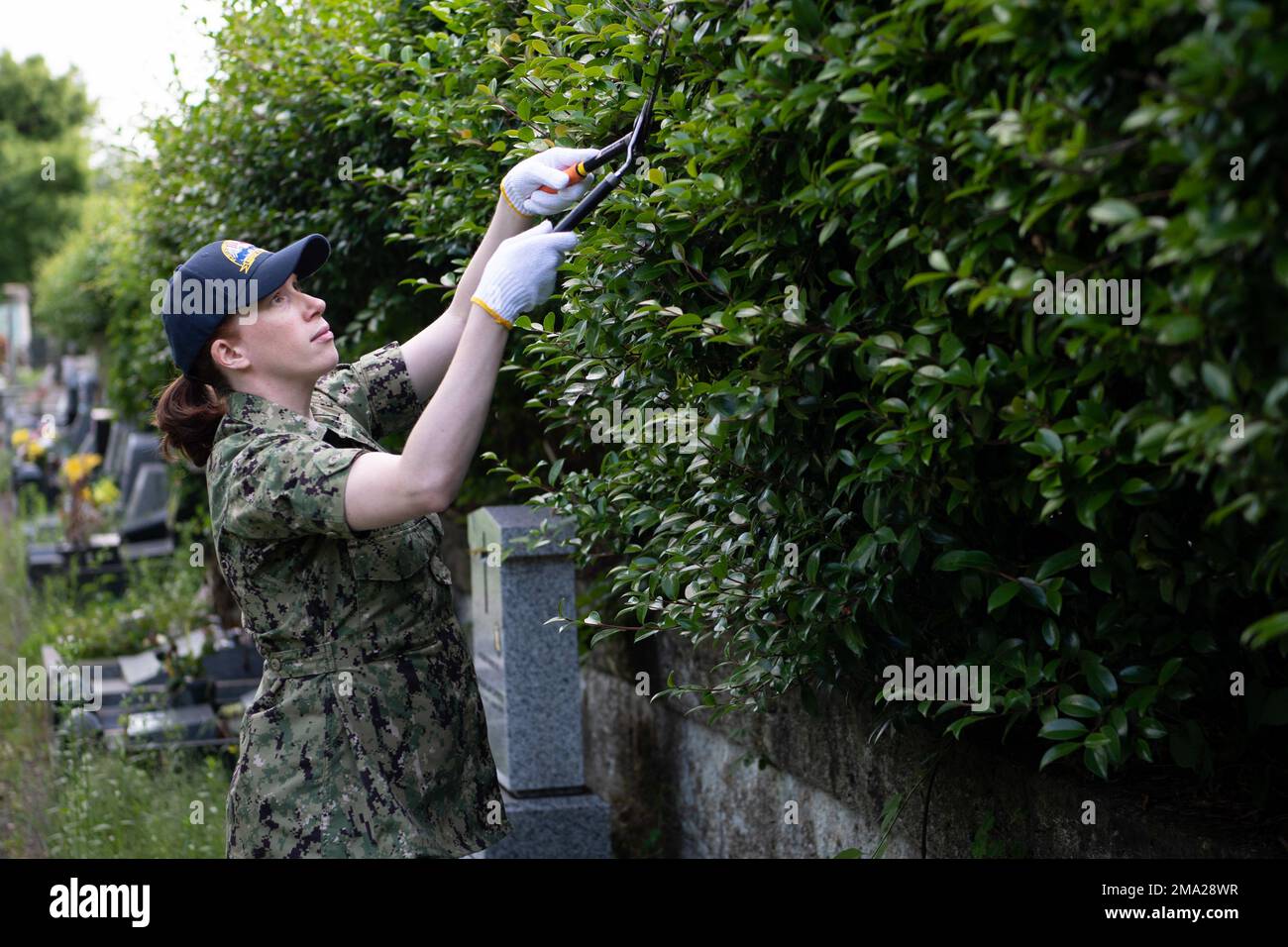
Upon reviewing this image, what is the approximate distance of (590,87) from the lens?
119 inches

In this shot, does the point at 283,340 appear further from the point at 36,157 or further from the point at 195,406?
the point at 36,157

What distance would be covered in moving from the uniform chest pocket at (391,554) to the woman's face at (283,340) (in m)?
0.43

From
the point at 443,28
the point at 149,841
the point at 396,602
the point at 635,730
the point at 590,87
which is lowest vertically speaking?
A: the point at 149,841

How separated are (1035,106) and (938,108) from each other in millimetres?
283

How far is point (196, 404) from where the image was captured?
126 inches

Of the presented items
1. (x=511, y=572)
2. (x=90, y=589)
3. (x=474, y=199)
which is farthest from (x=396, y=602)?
(x=90, y=589)

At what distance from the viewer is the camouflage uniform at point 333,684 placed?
301 centimetres

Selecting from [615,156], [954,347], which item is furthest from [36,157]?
[954,347]

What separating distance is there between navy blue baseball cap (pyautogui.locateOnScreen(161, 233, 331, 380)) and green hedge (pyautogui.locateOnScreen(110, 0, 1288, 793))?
678mm

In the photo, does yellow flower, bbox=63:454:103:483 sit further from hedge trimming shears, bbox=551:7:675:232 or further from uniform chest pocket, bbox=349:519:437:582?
hedge trimming shears, bbox=551:7:675:232

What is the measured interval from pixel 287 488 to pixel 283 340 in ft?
1.65

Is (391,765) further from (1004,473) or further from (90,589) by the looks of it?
(90,589)

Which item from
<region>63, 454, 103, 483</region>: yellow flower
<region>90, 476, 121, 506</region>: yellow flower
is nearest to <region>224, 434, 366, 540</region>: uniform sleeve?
<region>63, 454, 103, 483</region>: yellow flower

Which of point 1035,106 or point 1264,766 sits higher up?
point 1035,106
